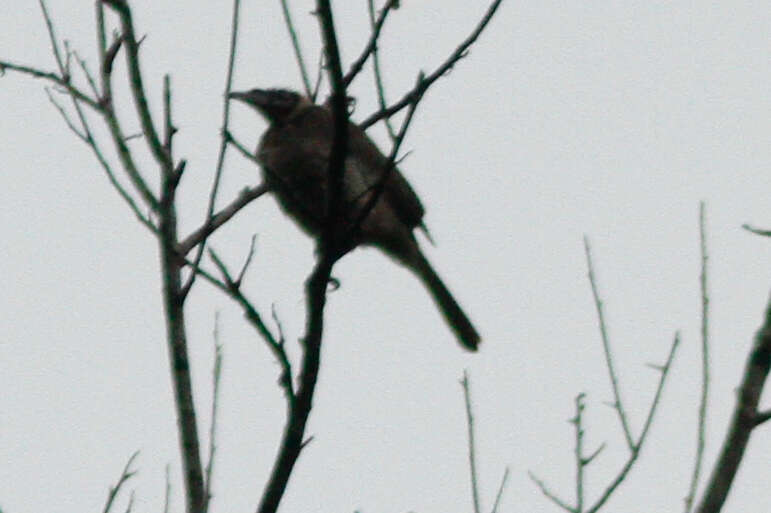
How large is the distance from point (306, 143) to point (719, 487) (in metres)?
3.74

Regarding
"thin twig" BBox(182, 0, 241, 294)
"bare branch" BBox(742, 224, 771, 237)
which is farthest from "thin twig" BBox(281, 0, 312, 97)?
"bare branch" BBox(742, 224, 771, 237)

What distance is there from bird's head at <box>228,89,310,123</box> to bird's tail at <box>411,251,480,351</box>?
0.92 meters

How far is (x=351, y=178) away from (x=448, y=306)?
3.43 feet

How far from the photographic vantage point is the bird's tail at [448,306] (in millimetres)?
5965

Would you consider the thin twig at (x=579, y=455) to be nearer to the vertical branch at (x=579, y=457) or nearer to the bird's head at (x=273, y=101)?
the vertical branch at (x=579, y=457)

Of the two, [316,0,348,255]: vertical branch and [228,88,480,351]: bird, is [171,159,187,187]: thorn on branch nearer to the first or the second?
[316,0,348,255]: vertical branch

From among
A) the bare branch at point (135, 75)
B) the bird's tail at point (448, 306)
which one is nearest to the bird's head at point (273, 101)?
the bird's tail at point (448, 306)

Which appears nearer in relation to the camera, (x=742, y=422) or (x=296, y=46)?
(x=742, y=422)

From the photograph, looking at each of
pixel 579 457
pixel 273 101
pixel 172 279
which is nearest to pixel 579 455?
pixel 579 457

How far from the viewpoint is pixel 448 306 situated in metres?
6.12

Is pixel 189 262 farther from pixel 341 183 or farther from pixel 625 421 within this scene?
pixel 625 421

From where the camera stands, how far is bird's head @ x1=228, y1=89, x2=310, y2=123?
6247 mm

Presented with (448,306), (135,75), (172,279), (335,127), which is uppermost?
(448,306)

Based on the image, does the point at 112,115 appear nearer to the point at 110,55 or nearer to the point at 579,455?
the point at 110,55
